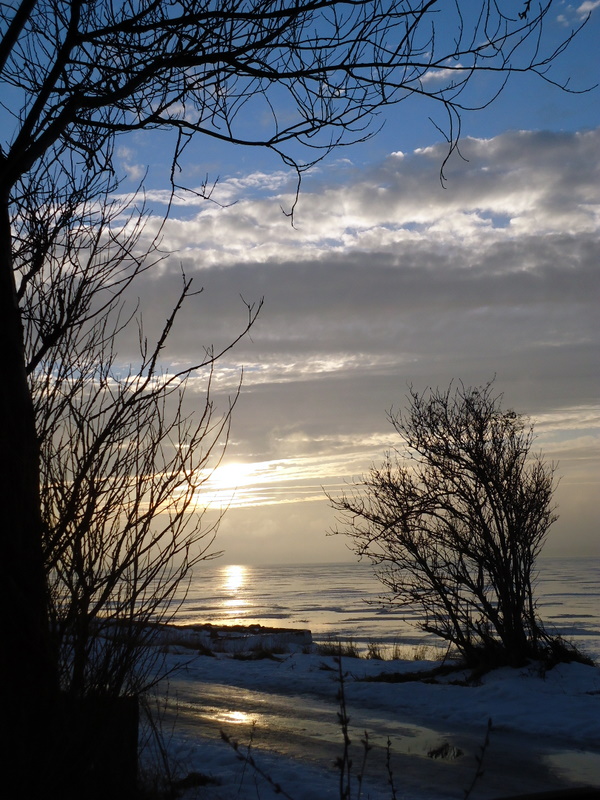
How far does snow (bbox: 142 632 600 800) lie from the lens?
6.79m

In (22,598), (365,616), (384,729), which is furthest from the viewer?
(365,616)

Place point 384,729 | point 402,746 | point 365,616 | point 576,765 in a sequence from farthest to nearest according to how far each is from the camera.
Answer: point 365,616, point 384,729, point 402,746, point 576,765

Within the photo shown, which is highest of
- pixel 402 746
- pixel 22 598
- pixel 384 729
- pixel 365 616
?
pixel 22 598

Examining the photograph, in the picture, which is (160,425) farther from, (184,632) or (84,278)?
(184,632)

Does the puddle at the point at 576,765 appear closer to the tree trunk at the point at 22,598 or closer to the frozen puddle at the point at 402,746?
the frozen puddle at the point at 402,746

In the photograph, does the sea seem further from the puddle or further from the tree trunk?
the tree trunk

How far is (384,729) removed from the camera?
9.71m

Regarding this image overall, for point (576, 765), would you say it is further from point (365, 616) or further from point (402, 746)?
point (365, 616)

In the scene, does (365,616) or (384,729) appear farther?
(365,616)

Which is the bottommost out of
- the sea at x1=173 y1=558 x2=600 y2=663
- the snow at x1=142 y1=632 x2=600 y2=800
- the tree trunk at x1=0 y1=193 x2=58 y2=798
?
the sea at x1=173 y1=558 x2=600 y2=663

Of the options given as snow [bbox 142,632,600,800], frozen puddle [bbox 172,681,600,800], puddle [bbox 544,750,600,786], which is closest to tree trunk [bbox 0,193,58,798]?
snow [bbox 142,632,600,800]

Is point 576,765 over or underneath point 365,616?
over

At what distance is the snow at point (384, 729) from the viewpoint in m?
6.79

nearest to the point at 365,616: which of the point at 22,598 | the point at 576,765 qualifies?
the point at 576,765
